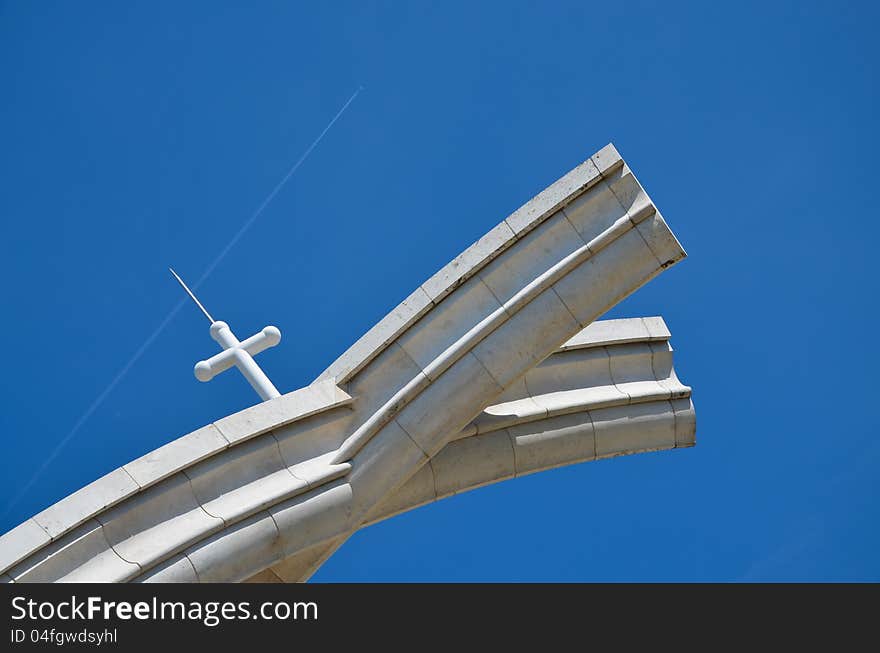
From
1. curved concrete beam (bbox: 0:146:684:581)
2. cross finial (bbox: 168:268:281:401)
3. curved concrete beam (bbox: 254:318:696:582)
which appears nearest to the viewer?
curved concrete beam (bbox: 0:146:684:581)

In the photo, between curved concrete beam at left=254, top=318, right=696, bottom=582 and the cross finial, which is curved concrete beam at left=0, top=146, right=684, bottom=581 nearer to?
curved concrete beam at left=254, top=318, right=696, bottom=582

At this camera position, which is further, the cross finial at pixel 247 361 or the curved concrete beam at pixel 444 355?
the cross finial at pixel 247 361

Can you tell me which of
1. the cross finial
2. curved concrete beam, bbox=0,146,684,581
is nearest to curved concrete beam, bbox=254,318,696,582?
curved concrete beam, bbox=0,146,684,581

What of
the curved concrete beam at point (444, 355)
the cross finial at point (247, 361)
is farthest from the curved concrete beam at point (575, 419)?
the cross finial at point (247, 361)

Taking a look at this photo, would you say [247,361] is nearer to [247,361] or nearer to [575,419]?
[247,361]

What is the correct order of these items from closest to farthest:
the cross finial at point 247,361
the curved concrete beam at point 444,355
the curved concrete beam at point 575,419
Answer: the curved concrete beam at point 444,355
the curved concrete beam at point 575,419
the cross finial at point 247,361

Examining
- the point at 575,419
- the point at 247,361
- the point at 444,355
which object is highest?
the point at 247,361

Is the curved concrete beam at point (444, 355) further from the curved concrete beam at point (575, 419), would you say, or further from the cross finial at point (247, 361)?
the cross finial at point (247, 361)

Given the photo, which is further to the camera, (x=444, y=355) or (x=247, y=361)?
(x=247, y=361)

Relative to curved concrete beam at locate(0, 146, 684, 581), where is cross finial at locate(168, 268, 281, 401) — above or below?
above

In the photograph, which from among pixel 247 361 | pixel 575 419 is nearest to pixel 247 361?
pixel 247 361

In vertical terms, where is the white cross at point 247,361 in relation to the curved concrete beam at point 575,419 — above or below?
above

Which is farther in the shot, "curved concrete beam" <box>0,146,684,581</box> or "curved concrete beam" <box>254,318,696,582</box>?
"curved concrete beam" <box>254,318,696,582</box>
